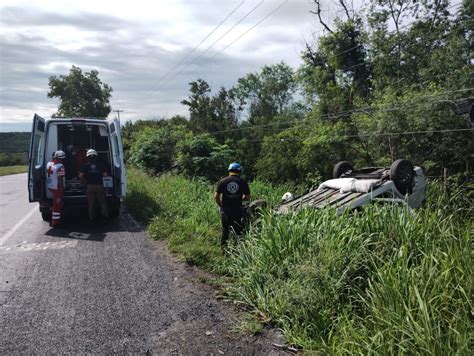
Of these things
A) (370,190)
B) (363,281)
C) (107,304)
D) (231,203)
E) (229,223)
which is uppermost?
(370,190)

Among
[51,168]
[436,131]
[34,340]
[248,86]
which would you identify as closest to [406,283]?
[34,340]

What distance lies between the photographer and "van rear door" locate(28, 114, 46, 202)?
8922 mm

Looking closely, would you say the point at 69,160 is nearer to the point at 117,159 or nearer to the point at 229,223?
the point at 117,159

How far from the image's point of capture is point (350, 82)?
26.3 meters

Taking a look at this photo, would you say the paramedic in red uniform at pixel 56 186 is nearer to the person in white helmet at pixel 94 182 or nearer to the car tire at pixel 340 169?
the person in white helmet at pixel 94 182

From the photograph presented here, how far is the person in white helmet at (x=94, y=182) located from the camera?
360 inches

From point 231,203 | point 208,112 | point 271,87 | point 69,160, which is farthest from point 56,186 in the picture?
point 271,87

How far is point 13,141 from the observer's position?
95000mm

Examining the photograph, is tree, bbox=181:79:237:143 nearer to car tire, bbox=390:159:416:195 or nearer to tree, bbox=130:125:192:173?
tree, bbox=130:125:192:173

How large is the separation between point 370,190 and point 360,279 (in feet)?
9.15

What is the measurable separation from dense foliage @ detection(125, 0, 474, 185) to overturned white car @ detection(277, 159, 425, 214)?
4.52ft

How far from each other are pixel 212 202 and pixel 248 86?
50912 mm

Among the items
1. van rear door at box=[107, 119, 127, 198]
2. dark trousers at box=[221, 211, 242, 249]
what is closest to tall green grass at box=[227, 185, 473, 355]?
dark trousers at box=[221, 211, 242, 249]

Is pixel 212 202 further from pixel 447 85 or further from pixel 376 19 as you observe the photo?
pixel 376 19
